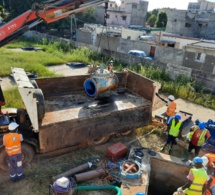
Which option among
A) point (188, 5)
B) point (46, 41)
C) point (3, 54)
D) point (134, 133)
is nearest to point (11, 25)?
point (134, 133)

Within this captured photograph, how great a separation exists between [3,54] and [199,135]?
1582 cm

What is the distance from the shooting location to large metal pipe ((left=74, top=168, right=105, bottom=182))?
510 cm

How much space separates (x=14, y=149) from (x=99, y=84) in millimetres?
3270

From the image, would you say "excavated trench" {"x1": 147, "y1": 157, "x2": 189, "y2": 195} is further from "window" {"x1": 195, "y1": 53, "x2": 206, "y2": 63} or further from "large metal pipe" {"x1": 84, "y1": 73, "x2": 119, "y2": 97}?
"window" {"x1": 195, "y1": 53, "x2": 206, "y2": 63}

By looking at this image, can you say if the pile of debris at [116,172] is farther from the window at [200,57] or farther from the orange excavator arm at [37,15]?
the window at [200,57]

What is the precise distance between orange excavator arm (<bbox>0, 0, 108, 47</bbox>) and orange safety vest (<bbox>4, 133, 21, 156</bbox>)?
244 centimetres

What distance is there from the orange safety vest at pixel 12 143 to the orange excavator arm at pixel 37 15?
2438 mm

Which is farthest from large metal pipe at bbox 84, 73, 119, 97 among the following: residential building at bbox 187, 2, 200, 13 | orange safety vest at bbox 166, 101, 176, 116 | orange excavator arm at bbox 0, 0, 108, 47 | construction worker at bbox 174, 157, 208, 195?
residential building at bbox 187, 2, 200, 13

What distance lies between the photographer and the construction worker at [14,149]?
15.5ft

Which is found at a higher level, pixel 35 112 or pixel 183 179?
pixel 35 112

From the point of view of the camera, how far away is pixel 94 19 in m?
37.5

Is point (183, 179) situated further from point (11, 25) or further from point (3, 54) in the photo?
point (3, 54)

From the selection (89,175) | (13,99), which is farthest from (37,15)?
(89,175)

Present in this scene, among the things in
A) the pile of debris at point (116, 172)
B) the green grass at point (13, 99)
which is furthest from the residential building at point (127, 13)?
the pile of debris at point (116, 172)
